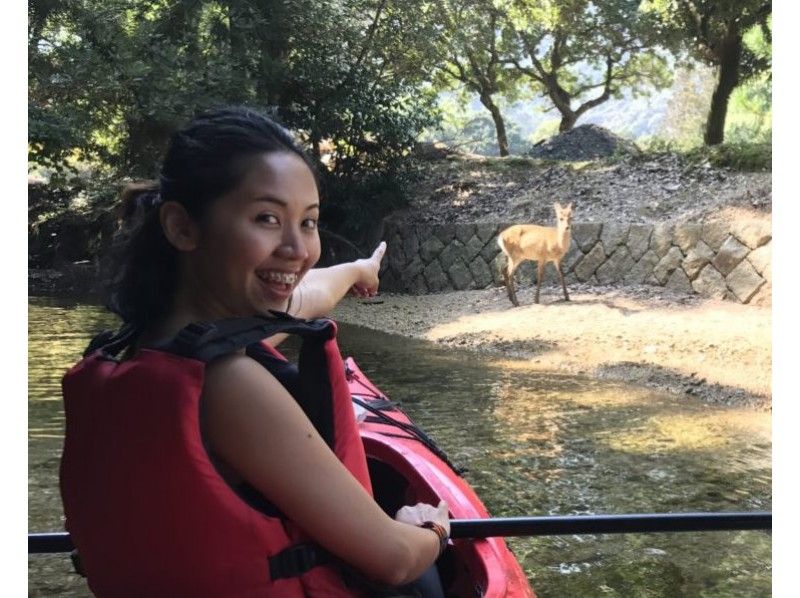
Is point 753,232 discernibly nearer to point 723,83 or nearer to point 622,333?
point 622,333

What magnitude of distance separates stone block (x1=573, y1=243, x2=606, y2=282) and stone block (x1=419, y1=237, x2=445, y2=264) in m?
1.43

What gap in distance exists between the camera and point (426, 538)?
809 millimetres

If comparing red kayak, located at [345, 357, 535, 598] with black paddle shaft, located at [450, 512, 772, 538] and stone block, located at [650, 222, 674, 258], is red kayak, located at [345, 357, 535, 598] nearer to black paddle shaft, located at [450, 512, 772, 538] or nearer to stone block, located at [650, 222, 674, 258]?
black paddle shaft, located at [450, 512, 772, 538]

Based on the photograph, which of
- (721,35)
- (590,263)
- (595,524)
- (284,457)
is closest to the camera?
(284,457)

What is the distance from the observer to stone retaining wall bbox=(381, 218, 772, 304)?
5648mm

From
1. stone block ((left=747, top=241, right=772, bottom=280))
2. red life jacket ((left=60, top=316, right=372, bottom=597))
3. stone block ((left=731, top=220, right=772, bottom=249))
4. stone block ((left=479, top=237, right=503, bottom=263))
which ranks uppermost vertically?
stone block ((left=731, top=220, right=772, bottom=249))

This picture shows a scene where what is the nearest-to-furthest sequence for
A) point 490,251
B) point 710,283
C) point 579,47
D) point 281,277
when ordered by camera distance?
point 281,277
point 710,283
point 490,251
point 579,47

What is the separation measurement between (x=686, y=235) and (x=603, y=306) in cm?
93

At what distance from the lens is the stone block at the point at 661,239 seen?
6.19 m

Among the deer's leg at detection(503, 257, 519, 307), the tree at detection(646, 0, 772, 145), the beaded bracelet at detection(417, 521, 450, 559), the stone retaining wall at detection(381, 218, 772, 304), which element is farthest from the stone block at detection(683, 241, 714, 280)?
the beaded bracelet at detection(417, 521, 450, 559)

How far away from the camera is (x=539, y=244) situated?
613 cm

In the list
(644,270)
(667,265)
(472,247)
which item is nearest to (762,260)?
(667,265)
